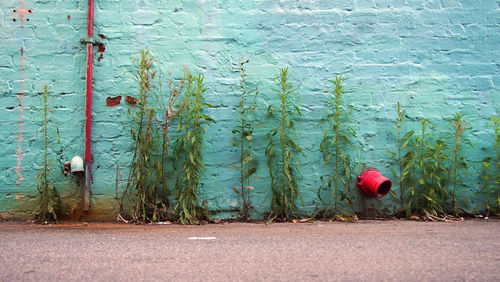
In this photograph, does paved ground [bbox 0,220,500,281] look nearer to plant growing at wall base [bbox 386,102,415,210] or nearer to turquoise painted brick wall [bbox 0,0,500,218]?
plant growing at wall base [bbox 386,102,415,210]

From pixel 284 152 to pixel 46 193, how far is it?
253 centimetres

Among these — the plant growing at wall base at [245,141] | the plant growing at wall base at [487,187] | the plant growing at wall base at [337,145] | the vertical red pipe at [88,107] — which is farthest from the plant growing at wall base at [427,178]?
the vertical red pipe at [88,107]

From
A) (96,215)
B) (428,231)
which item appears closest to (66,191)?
(96,215)

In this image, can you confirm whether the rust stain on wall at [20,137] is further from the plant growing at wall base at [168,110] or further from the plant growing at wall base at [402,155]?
the plant growing at wall base at [402,155]

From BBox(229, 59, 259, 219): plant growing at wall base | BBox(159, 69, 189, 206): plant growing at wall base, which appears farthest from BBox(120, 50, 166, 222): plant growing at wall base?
BBox(229, 59, 259, 219): plant growing at wall base

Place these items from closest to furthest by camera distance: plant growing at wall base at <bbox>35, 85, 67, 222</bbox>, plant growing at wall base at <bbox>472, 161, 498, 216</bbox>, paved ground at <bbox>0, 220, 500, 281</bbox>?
1. paved ground at <bbox>0, 220, 500, 281</bbox>
2. plant growing at wall base at <bbox>35, 85, 67, 222</bbox>
3. plant growing at wall base at <bbox>472, 161, 498, 216</bbox>

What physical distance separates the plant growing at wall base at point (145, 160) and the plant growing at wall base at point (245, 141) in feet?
2.77

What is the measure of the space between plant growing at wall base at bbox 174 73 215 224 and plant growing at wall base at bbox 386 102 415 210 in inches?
83.9

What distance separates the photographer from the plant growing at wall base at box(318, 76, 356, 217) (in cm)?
420

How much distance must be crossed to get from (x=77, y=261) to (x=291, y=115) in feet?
8.83

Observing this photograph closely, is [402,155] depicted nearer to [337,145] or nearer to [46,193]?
[337,145]

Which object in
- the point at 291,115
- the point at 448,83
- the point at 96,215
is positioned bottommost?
the point at 96,215

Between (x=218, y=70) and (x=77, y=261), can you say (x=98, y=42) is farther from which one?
(x=77, y=261)

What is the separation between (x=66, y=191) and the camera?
164 inches
